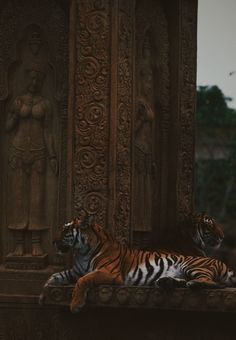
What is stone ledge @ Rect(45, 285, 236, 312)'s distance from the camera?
8.71 m

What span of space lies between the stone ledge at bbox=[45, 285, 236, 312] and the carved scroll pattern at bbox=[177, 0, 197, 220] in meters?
2.63

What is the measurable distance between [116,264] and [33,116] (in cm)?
220

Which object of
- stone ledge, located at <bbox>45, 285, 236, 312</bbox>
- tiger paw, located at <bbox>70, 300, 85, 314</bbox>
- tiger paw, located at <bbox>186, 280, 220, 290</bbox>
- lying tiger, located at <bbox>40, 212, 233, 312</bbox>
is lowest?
tiger paw, located at <bbox>70, 300, 85, 314</bbox>

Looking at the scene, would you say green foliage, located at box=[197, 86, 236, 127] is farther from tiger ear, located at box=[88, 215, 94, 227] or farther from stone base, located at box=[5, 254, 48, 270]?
tiger ear, located at box=[88, 215, 94, 227]

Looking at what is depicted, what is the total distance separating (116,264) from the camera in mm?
9078

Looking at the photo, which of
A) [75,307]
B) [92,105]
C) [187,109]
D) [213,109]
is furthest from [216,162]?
[75,307]

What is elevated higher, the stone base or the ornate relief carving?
the ornate relief carving

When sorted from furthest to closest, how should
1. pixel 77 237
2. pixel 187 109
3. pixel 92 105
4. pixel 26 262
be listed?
1. pixel 187 109
2. pixel 26 262
3. pixel 92 105
4. pixel 77 237

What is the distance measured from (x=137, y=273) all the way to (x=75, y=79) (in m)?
2.12

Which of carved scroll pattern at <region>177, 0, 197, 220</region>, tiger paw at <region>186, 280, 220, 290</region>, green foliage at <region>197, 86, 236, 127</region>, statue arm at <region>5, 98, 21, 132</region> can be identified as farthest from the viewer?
green foliage at <region>197, 86, 236, 127</region>

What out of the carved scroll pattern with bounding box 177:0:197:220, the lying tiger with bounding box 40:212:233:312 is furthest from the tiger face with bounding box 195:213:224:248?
the lying tiger with bounding box 40:212:233:312

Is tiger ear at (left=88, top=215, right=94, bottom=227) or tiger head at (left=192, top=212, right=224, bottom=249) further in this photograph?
tiger head at (left=192, top=212, right=224, bottom=249)

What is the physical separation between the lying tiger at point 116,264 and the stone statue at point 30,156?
139cm

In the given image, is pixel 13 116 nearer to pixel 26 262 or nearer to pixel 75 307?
pixel 26 262
